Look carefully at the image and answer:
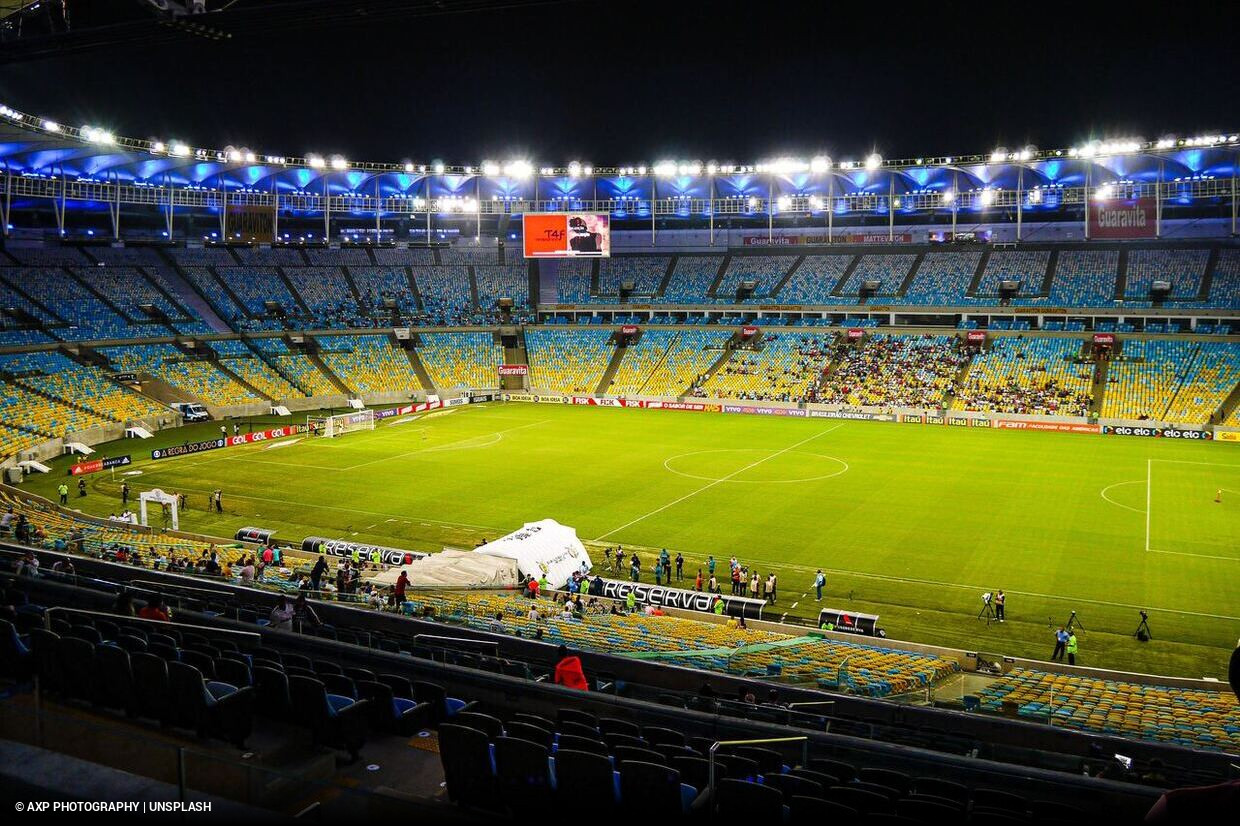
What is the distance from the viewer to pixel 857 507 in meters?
40.6

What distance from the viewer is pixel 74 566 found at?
19.5 m

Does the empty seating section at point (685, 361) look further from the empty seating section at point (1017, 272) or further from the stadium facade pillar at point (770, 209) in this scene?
the empty seating section at point (1017, 272)

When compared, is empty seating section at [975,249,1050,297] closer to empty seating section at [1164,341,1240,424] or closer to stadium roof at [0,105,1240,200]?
stadium roof at [0,105,1240,200]

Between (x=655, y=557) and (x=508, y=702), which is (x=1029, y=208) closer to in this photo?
(x=655, y=557)

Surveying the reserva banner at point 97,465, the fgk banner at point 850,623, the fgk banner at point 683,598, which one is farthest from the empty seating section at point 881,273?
the fgk banner at point 850,623

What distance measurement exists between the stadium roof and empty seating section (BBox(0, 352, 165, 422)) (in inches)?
611

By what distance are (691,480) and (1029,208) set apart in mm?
61734

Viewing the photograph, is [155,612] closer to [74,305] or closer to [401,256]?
[74,305]

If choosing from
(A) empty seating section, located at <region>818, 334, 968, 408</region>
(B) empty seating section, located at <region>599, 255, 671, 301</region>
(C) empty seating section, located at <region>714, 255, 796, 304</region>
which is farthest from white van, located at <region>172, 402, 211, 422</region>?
(C) empty seating section, located at <region>714, 255, 796, 304</region>

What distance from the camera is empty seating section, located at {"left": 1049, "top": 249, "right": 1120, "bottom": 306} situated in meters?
78.8

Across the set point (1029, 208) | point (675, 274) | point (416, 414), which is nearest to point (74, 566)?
point (416, 414)

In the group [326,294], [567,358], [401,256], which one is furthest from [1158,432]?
[401,256]

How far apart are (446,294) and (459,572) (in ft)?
243

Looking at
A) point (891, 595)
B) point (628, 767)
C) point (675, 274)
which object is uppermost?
point (675, 274)
